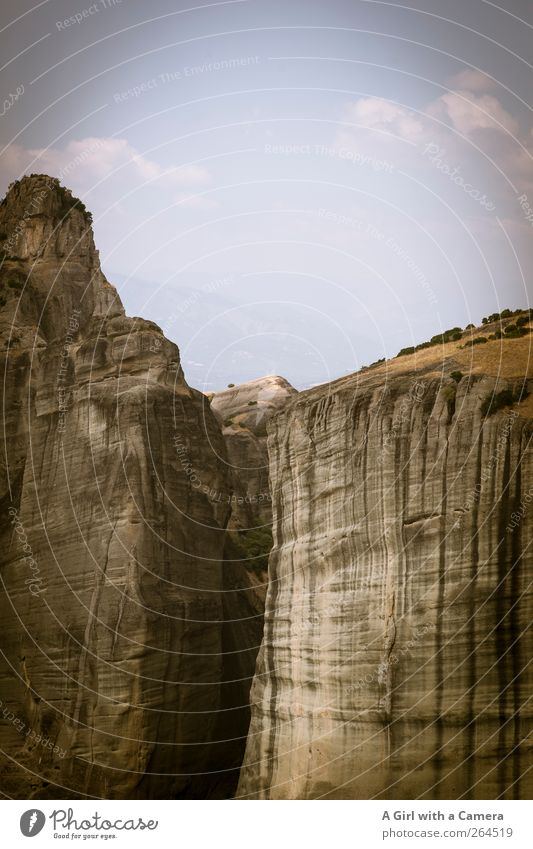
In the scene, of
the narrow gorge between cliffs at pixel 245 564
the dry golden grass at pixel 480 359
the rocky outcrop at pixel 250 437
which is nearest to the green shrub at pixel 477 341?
the narrow gorge between cliffs at pixel 245 564

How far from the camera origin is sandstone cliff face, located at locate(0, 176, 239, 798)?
7931 cm

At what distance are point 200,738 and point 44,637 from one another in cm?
1006

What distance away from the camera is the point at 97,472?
84.0 m

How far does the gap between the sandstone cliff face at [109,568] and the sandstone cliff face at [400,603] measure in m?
10.2

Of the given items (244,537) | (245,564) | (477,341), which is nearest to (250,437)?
(244,537)

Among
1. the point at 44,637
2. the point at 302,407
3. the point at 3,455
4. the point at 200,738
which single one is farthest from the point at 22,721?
the point at 302,407

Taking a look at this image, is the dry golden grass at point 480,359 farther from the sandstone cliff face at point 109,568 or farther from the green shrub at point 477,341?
the sandstone cliff face at point 109,568

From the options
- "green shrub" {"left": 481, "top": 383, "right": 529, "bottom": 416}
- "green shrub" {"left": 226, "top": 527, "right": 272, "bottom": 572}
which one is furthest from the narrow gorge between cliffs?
"green shrub" {"left": 226, "top": 527, "right": 272, "bottom": 572}
